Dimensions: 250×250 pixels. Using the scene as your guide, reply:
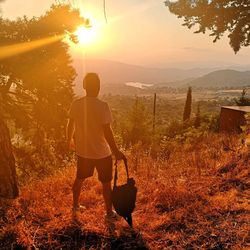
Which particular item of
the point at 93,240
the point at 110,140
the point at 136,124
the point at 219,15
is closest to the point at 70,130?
the point at 110,140

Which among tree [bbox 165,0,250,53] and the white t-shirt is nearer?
the white t-shirt

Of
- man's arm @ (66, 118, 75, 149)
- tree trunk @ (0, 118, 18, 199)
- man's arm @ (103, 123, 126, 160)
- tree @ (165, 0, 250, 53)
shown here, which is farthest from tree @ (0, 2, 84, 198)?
man's arm @ (103, 123, 126, 160)

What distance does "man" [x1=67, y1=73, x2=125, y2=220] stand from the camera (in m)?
4.21

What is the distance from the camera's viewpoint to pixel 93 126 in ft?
13.9

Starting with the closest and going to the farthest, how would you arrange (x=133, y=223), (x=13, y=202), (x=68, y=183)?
(x=133, y=223)
(x=13, y=202)
(x=68, y=183)

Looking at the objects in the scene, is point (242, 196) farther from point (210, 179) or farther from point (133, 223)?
point (133, 223)

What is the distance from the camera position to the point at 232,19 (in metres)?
11.8

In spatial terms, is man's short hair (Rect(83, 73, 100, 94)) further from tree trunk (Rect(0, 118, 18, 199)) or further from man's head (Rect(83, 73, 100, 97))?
tree trunk (Rect(0, 118, 18, 199))

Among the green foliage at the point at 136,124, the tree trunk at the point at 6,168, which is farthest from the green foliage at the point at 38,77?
the green foliage at the point at 136,124

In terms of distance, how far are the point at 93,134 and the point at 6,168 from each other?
1.52 m

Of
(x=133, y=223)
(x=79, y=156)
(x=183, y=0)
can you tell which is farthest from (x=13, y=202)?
(x=183, y=0)

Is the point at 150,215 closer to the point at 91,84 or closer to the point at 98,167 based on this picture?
the point at 98,167

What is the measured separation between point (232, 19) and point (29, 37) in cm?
861

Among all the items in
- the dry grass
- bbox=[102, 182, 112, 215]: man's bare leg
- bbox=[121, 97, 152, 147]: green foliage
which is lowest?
bbox=[121, 97, 152, 147]: green foliage
